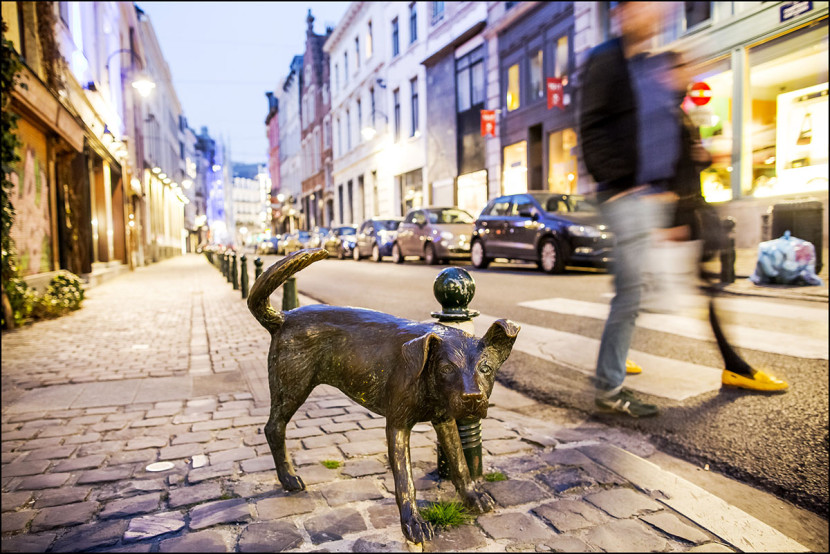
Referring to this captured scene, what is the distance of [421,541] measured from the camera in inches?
68.6

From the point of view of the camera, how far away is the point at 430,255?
31.1ft

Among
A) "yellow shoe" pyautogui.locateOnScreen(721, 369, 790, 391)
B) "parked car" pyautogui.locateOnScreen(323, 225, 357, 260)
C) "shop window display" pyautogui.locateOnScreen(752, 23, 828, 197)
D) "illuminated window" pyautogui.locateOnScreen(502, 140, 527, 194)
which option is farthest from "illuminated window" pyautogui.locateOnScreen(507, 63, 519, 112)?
"yellow shoe" pyautogui.locateOnScreen(721, 369, 790, 391)

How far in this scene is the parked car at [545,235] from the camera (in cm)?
1013

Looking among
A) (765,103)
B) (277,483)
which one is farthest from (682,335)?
(765,103)

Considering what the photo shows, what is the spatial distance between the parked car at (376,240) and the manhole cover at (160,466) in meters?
5.35

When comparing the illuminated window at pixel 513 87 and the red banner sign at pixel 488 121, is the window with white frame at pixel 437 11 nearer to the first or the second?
the illuminated window at pixel 513 87

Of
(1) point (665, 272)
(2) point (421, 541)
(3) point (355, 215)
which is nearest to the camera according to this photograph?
(2) point (421, 541)

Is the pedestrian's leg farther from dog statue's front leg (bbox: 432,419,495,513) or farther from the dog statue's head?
the dog statue's head

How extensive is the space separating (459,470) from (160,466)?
1513 mm

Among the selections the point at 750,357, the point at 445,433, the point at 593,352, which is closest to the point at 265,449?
the point at 445,433

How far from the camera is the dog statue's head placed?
1492mm

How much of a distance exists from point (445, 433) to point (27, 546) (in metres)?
1.49

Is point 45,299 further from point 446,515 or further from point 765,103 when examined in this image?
point 765,103

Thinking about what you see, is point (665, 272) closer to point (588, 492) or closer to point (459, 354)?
point (588, 492)
